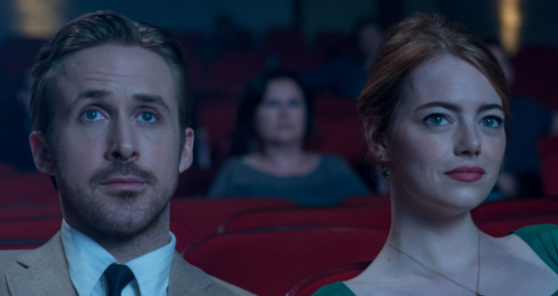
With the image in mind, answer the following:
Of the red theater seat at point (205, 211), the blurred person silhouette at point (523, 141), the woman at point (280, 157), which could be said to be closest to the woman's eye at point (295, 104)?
the woman at point (280, 157)

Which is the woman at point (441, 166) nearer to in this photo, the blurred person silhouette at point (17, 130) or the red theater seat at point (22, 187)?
the red theater seat at point (22, 187)

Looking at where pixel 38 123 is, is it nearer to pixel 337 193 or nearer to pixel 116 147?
pixel 116 147

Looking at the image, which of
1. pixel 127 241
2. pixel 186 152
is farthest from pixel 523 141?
pixel 127 241

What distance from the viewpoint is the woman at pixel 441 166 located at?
71 cm

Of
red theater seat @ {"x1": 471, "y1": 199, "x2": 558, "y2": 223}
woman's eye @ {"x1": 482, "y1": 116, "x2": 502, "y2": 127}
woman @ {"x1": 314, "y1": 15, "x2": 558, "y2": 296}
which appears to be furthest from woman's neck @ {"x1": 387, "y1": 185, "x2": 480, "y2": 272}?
red theater seat @ {"x1": 471, "y1": 199, "x2": 558, "y2": 223}

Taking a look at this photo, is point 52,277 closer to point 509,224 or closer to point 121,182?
point 121,182

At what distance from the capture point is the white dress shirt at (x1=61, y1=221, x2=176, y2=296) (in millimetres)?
687

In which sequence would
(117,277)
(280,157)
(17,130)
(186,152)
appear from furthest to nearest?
(17,130) → (280,157) → (186,152) → (117,277)

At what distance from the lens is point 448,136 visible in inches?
28.0

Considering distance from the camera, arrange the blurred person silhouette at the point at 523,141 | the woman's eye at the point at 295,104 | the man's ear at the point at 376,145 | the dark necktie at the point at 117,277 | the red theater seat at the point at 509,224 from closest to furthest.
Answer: the dark necktie at the point at 117,277
the man's ear at the point at 376,145
the red theater seat at the point at 509,224
the blurred person silhouette at the point at 523,141
the woman's eye at the point at 295,104

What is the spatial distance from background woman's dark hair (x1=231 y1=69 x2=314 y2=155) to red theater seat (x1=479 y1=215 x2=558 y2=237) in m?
0.93

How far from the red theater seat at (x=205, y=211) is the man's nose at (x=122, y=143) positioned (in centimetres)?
42

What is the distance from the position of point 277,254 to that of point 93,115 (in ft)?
0.99

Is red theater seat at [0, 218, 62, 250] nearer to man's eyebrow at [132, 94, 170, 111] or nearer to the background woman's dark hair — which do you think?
man's eyebrow at [132, 94, 170, 111]
